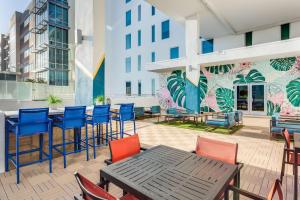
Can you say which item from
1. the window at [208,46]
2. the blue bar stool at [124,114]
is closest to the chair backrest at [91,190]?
the blue bar stool at [124,114]

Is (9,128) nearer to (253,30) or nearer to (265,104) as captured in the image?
(265,104)

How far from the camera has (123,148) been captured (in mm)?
1967

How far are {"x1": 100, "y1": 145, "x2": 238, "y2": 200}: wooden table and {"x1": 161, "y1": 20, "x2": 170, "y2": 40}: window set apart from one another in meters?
14.6

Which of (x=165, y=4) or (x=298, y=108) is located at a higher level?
(x=165, y=4)

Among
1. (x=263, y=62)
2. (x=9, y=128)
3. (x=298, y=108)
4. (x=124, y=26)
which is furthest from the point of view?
(x=124, y=26)

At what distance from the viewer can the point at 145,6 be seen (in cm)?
1639

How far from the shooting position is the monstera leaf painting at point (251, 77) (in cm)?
991

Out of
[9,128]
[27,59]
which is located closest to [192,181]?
[9,128]

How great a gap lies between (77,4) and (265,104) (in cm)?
1084

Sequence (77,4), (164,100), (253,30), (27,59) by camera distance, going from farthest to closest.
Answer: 1. (27,59)
2. (164,100)
3. (253,30)
4. (77,4)

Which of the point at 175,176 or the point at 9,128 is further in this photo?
the point at 9,128

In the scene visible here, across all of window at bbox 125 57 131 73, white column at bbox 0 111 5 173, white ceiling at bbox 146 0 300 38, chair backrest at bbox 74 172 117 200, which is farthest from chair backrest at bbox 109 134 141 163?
window at bbox 125 57 131 73

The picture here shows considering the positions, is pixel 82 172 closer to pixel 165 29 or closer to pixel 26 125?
pixel 26 125

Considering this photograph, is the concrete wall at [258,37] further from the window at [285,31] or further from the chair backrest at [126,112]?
the chair backrest at [126,112]
